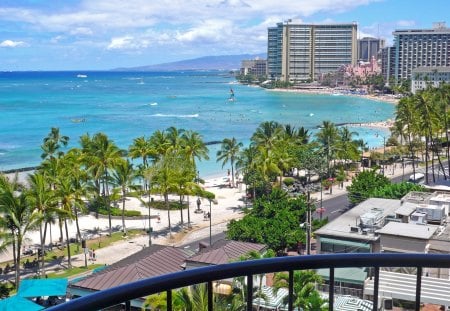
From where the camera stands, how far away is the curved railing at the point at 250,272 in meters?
1.97

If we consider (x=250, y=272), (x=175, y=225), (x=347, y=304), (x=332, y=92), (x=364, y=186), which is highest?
(x=250, y=272)

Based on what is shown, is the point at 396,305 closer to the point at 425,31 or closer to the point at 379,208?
the point at 379,208

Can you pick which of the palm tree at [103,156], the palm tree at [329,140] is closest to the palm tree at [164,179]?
the palm tree at [103,156]

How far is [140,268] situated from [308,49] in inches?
6607

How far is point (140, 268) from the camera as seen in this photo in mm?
17828

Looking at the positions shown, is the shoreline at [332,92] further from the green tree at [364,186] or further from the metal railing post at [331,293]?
the metal railing post at [331,293]

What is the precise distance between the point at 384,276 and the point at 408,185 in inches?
1175

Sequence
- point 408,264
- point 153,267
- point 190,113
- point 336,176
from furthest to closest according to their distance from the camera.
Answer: point 190,113 < point 336,176 < point 153,267 < point 408,264

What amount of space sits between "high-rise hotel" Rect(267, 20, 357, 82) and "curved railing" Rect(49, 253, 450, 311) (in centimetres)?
17853

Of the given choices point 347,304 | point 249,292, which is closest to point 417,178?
point 347,304

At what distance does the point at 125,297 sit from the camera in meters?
2.01

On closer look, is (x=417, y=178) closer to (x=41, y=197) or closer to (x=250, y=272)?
(x=41, y=197)

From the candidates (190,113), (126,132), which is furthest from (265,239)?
(190,113)

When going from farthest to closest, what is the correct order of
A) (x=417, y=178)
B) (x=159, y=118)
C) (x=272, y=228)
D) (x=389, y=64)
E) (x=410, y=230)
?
(x=389, y=64) → (x=159, y=118) → (x=417, y=178) → (x=272, y=228) → (x=410, y=230)
